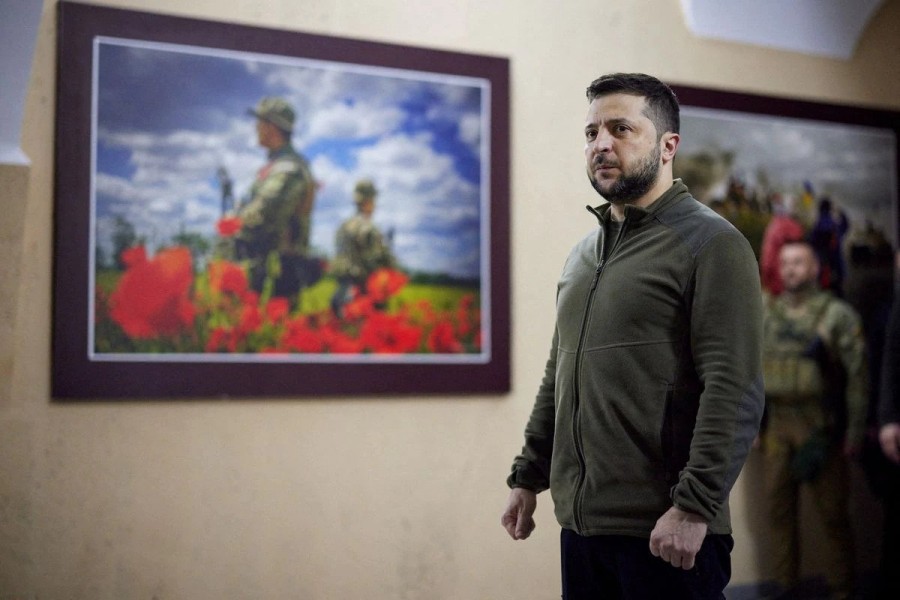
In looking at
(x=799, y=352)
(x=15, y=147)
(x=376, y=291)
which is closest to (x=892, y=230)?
(x=799, y=352)

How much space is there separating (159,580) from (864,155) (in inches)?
164

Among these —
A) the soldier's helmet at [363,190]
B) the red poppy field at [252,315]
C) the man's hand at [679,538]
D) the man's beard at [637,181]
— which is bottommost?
the man's hand at [679,538]

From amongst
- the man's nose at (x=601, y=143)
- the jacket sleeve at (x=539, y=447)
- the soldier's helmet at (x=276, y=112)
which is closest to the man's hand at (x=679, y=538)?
the jacket sleeve at (x=539, y=447)

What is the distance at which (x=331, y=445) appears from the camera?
14.0ft

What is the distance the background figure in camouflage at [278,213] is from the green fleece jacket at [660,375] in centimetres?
203

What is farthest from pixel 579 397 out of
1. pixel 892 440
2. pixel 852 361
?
pixel 852 361

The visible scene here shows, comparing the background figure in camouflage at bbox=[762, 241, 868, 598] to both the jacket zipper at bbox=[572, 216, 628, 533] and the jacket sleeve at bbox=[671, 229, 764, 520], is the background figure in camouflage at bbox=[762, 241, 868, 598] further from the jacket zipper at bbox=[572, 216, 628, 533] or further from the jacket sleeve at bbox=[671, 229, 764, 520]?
the jacket sleeve at bbox=[671, 229, 764, 520]

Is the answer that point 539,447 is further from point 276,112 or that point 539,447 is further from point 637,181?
point 276,112

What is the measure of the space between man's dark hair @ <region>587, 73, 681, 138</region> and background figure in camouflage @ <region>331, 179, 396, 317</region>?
2.07 metres

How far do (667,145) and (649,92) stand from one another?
0.42ft

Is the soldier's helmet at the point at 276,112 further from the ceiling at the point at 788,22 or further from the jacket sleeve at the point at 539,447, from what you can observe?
the ceiling at the point at 788,22

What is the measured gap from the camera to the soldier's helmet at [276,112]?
4.18m

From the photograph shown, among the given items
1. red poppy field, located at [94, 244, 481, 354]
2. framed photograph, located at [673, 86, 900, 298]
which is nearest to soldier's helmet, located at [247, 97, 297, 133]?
red poppy field, located at [94, 244, 481, 354]

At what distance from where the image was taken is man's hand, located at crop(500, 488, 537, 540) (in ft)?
8.26
